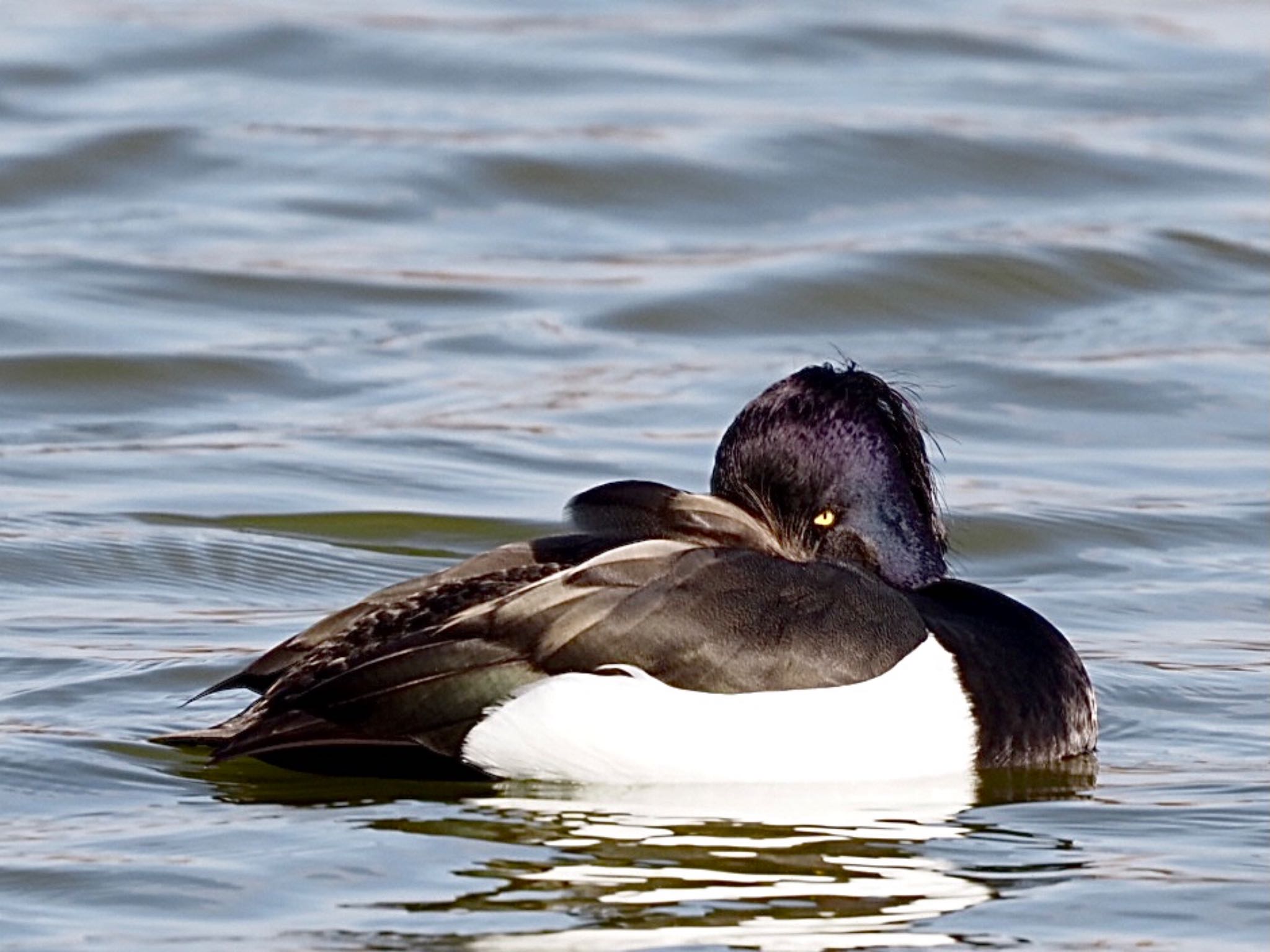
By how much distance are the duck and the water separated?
130mm

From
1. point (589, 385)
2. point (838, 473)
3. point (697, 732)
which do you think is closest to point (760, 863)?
point (697, 732)

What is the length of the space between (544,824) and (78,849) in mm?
1033

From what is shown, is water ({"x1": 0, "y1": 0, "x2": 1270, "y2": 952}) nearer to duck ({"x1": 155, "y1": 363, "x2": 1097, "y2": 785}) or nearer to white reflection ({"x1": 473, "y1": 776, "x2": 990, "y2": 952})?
white reflection ({"x1": 473, "y1": 776, "x2": 990, "y2": 952})

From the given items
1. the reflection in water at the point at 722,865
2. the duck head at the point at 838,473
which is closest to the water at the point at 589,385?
the reflection in water at the point at 722,865

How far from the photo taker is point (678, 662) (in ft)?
20.5

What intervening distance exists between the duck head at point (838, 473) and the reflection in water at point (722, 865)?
647mm

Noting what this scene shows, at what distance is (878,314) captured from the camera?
1330cm

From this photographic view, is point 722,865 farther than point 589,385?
No

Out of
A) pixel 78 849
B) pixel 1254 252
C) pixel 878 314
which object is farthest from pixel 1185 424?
pixel 78 849

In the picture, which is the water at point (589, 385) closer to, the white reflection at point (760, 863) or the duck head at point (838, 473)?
the white reflection at point (760, 863)

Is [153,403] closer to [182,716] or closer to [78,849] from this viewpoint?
[182,716]

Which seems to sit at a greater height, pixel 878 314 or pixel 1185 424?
pixel 878 314

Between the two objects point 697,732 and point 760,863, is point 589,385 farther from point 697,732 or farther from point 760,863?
point 760,863

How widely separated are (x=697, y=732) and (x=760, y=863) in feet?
1.20
